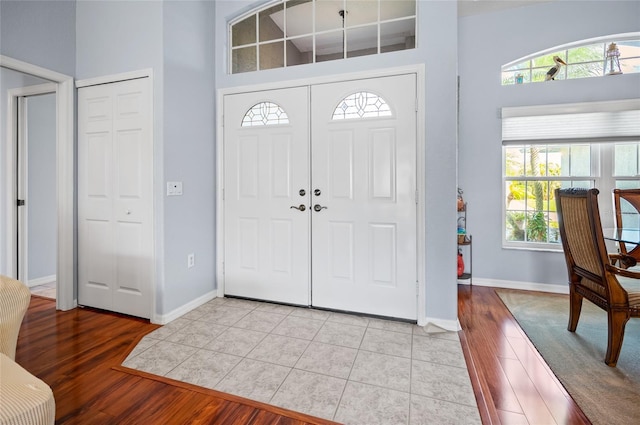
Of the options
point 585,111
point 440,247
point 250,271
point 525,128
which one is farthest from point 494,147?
point 250,271

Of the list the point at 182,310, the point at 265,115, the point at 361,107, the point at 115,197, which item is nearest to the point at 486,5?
the point at 361,107

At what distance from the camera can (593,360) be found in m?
2.02

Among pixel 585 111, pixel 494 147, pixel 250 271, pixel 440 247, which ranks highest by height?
pixel 585 111

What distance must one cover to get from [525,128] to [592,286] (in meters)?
2.02

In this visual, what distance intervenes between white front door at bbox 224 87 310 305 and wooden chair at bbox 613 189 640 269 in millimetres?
2461

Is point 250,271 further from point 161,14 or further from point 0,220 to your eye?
point 0,220

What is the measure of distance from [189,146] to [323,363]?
217cm

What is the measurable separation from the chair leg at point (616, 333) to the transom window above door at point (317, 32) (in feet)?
7.81

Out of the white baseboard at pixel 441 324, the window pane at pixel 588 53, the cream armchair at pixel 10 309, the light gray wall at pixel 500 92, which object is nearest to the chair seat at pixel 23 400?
the cream armchair at pixel 10 309

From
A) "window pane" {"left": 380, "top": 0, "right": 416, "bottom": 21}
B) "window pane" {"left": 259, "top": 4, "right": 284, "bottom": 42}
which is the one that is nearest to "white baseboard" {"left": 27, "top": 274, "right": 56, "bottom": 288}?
"window pane" {"left": 259, "top": 4, "right": 284, "bottom": 42}

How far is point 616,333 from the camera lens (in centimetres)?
193

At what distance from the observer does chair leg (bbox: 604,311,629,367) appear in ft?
6.28

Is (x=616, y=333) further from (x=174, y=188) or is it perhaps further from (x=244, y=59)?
(x=244, y=59)

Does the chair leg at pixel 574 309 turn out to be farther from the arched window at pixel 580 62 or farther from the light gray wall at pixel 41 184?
the light gray wall at pixel 41 184
